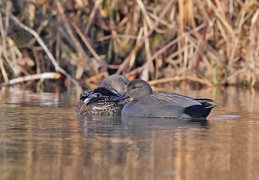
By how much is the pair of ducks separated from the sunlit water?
13cm

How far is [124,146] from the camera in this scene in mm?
5578

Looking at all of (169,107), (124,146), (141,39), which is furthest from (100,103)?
(141,39)

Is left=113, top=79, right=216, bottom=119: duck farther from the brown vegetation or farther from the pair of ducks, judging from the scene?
the brown vegetation

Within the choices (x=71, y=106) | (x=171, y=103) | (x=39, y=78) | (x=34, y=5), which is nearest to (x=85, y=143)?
(x=171, y=103)

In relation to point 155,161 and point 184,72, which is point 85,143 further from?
point 184,72

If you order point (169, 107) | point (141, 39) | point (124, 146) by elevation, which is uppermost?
point (141, 39)

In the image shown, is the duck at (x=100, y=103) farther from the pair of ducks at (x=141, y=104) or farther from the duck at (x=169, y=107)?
the duck at (x=169, y=107)

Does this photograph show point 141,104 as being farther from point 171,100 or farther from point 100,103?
point 100,103

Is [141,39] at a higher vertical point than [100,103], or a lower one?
higher

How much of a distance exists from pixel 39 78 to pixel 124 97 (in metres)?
4.62

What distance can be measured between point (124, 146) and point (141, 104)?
1.97 metres

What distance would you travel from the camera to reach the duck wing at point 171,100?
7.20 metres

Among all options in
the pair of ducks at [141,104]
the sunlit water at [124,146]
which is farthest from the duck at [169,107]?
the sunlit water at [124,146]

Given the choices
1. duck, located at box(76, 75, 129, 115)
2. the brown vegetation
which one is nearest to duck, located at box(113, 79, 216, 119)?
duck, located at box(76, 75, 129, 115)
